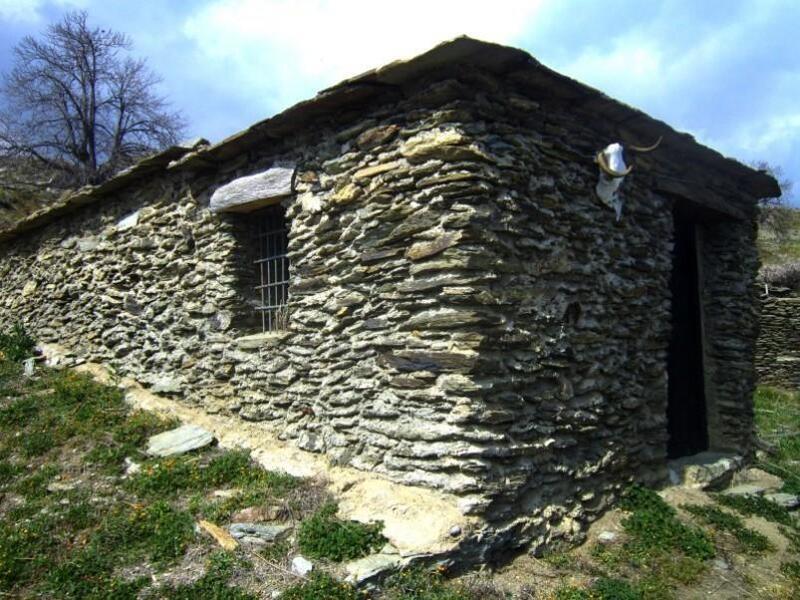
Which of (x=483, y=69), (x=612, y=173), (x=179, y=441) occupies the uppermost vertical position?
(x=483, y=69)

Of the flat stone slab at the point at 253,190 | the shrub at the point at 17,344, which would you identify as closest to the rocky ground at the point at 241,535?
the flat stone slab at the point at 253,190

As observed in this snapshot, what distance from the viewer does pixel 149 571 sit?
4082 mm

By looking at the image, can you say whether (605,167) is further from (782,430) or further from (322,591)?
(782,430)

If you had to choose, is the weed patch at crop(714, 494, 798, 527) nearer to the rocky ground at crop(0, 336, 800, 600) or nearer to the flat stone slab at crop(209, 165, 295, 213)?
the rocky ground at crop(0, 336, 800, 600)

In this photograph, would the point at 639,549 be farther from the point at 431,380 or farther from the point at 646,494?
the point at 431,380

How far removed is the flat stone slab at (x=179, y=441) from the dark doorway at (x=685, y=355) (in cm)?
510

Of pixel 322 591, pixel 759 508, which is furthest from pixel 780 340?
pixel 322 591

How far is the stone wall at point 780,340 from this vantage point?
46.3 ft

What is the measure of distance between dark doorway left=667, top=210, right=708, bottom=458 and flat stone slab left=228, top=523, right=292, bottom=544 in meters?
4.76

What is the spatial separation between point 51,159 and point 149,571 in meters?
14.0

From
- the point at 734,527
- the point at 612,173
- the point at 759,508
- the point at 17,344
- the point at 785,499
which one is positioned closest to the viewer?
the point at 612,173

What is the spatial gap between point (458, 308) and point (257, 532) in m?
2.10

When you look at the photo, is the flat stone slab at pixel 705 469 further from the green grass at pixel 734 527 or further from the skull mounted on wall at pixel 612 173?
the skull mounted on wall at pixel 612 173

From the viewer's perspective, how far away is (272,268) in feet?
21.7
